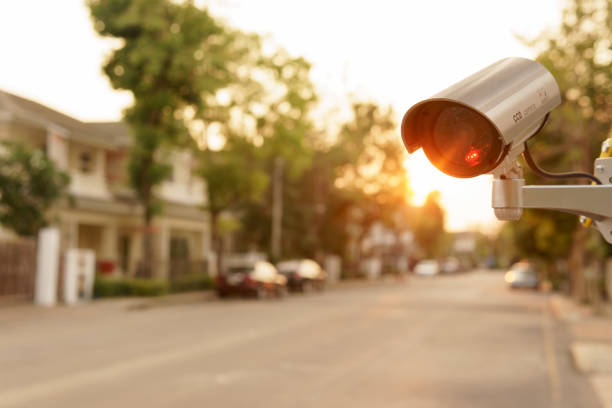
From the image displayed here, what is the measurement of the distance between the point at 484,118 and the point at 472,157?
0.48 feet

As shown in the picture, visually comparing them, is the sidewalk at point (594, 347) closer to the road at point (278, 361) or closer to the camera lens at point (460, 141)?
the road at point (278, 361)

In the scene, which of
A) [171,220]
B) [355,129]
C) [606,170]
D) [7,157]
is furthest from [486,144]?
[355,129]

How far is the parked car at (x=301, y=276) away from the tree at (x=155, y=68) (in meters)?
9.60

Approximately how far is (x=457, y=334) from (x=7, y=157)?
48.5ft

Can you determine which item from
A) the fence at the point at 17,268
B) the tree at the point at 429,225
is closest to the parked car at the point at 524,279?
the fence at the point at 17,268

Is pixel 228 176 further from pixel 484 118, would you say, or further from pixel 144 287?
pixel 484 118

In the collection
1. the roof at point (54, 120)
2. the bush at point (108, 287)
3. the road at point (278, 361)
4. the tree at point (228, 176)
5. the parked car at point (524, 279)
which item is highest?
the roof at point (54, 120)

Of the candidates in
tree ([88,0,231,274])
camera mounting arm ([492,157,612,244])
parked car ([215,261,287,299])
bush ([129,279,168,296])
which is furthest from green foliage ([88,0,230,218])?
camera mounting arm ([492,157,612,244])

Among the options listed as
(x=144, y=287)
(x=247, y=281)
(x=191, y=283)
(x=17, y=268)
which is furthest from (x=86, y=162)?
(x=17, y=268)

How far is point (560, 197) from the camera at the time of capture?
2406mm

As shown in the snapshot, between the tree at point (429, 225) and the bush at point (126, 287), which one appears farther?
the tree at point (429, 225)

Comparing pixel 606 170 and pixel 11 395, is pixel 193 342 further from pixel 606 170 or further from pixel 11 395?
pixel 606 170

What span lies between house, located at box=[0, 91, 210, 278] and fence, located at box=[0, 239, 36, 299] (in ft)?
8.80

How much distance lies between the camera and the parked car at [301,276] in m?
37.2
